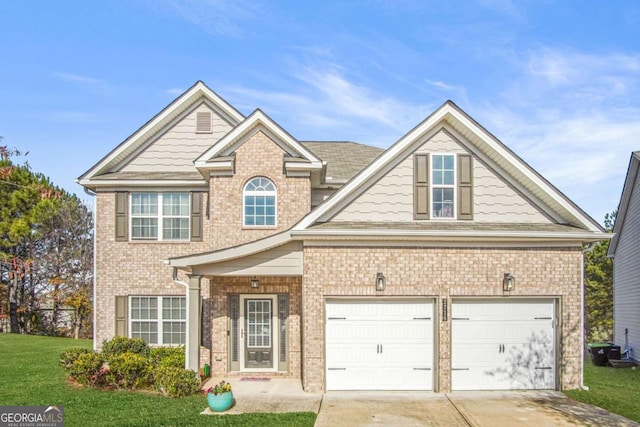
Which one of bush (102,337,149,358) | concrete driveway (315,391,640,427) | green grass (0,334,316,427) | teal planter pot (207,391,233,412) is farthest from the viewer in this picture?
bush (102,337,149,358)

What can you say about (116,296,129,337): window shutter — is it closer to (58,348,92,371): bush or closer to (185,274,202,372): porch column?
(58,348,92,371): bush

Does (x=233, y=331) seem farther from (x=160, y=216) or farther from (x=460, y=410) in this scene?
(x=460, y=410)

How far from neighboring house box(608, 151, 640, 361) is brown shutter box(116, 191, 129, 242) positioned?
16.0 meters

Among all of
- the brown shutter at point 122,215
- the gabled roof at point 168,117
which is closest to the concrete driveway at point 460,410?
the brown shutter at point 122,215

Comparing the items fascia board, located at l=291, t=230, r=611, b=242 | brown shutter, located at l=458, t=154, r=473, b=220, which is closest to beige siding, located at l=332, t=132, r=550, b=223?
brown shutter, located at l=458, t=154, r=473, b=220

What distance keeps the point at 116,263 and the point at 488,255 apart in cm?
1021

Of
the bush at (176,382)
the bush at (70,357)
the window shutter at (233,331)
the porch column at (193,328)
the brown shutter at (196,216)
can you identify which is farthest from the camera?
the brown shutter at (196,216)

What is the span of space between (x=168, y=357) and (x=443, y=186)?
7.84 metres

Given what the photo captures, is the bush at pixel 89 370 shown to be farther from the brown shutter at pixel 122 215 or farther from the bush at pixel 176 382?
the brown shutter at pixel 122 215

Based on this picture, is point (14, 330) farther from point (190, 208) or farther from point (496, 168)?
point (496, 168)

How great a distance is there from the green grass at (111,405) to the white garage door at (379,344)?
2194 millimetres

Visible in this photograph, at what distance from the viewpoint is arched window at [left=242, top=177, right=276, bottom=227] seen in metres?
14.4

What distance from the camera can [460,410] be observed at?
1065cm

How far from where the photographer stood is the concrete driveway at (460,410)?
9805mm
